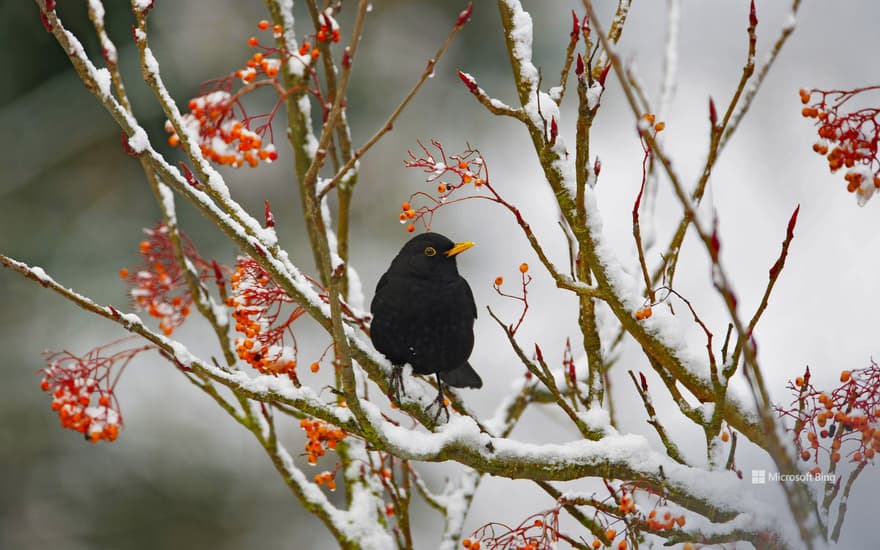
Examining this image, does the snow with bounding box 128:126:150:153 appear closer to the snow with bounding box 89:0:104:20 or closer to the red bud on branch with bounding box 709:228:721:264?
the snow with bounding box 89:0:104:20

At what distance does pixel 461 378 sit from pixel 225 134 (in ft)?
4.17

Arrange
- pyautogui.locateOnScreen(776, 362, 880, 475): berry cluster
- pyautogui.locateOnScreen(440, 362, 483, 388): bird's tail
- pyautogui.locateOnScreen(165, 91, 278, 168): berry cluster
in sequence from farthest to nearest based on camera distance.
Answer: pyautogui.locateOnScreen(440, 362, 483, 388): bird's tail
pyautogui.locateOnScreen(165, 91, 278, 168): berry cluster
pyautogui.locateOnScreen(776, 362, 880, 475): berry cluster

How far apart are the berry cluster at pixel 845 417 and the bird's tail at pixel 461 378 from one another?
4.08ft

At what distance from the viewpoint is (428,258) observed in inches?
107

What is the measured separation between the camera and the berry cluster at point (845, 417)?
62.6 inches

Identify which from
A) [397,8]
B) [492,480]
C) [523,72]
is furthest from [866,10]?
[523,72]

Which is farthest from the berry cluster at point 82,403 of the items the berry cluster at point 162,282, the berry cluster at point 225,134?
the berry cluster at point 225,134

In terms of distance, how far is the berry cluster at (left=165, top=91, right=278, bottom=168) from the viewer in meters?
1.89

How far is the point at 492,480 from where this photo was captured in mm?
6328

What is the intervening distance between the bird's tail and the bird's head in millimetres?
344

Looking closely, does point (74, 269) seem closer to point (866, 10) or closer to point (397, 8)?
point (397, 8)

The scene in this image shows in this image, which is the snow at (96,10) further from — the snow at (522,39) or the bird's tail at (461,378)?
the bird's tail at (461,378)

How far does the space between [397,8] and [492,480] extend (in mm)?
3884

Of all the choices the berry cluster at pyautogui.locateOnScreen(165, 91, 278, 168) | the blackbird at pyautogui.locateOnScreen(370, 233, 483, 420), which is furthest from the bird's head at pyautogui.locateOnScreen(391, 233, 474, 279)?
the berry cluster at pyautogui.locateOnScreen(165, 91, 278, 168)
